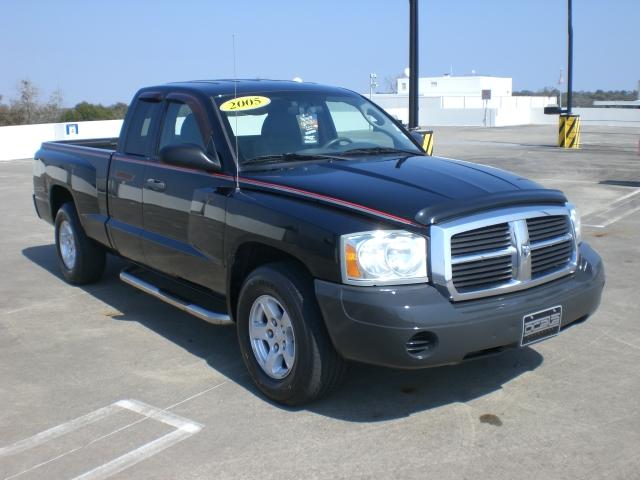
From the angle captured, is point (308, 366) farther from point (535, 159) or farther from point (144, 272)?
point (535, 159)

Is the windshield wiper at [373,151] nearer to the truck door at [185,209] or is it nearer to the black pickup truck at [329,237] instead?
the black pickup truck at [329,237]

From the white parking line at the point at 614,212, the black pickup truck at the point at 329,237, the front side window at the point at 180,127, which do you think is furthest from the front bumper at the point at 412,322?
the white parking line at the point at 614,212

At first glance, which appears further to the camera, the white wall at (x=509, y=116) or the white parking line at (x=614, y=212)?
the white wall at (x=509, y=116)

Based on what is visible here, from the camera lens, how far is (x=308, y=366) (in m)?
4.03

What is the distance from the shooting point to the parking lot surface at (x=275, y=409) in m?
3.64

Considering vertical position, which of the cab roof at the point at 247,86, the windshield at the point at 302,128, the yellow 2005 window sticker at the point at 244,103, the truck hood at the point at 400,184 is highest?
the cab roof at the point at 247,86

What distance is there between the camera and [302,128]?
524cm

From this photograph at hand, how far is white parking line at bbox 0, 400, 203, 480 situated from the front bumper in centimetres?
98

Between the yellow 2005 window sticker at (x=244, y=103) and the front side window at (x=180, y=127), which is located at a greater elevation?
the yellow 2005 window sticker at (x=244, y=103)

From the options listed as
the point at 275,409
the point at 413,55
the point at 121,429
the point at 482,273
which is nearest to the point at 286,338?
the point at 275,409

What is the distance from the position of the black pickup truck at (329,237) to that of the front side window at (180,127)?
15 mm

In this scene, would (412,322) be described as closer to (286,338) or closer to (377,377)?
(286,338)

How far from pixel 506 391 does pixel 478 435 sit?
66 centimetres

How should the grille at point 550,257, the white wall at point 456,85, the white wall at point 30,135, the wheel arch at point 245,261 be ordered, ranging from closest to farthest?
the grille at point 550,257
the wheel arch at point 245,261
the white wall at point 30,135
the white wall at point 456,85
